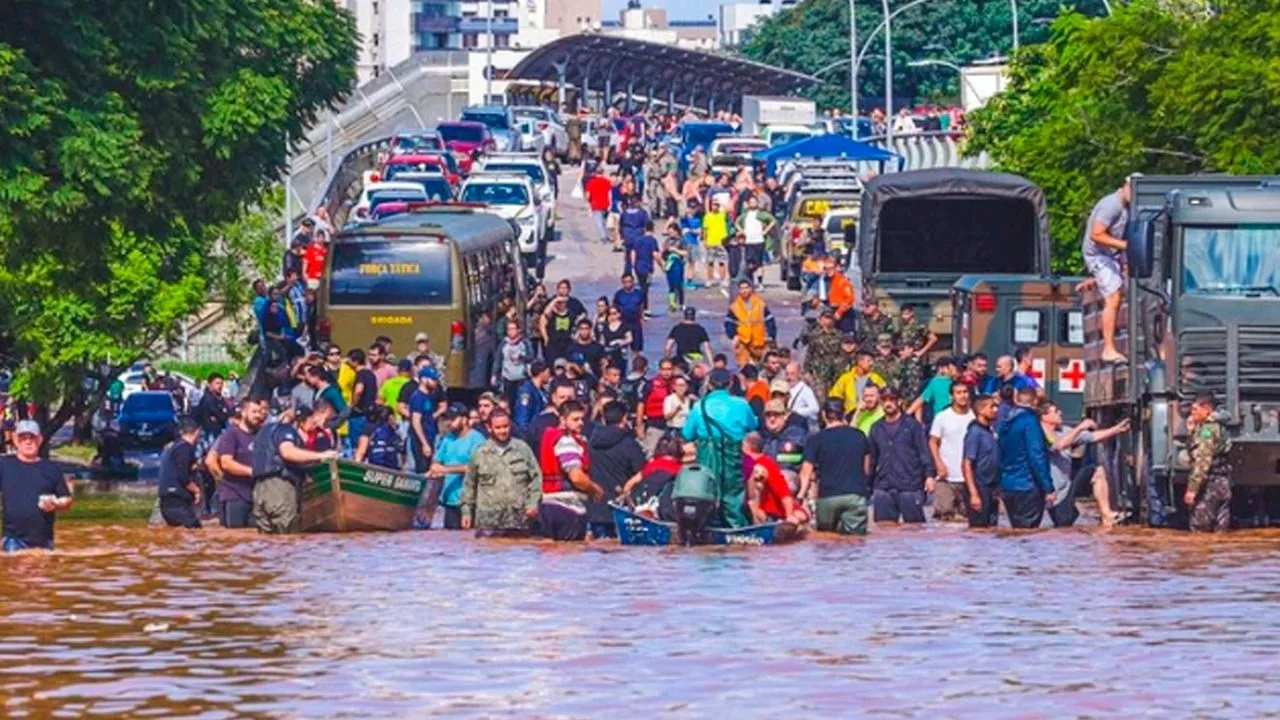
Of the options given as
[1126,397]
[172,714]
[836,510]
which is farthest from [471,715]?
[1126,397]

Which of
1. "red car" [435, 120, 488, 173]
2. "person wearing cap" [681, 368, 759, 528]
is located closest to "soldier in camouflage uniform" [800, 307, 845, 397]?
"person wearing cap" [681, 368, 759, 528]

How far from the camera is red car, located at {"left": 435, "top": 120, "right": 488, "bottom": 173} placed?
94438 millimetres

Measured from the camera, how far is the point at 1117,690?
18.8 m

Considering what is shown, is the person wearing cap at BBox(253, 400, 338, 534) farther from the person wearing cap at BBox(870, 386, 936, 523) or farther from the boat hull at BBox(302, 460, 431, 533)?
the person wearing cap at BBox(870, 386, 936, 523)

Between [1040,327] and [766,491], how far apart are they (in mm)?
11968

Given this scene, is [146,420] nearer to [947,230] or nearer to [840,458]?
[947,230]

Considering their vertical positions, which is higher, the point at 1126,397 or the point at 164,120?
the point at 164,120

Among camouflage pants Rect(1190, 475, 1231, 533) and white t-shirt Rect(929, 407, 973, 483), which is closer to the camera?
camouflage pants Rect(1190, 475, 1231, 533)

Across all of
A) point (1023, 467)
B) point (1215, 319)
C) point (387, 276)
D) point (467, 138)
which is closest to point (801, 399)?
point (1023, 467)

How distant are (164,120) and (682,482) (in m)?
13.4

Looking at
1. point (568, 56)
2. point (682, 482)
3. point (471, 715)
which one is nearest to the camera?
point (471, 715)

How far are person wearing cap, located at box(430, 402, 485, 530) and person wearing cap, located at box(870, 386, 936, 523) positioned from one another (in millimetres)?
3655

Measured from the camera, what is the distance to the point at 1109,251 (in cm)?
3139

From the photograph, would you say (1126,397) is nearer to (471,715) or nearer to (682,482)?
(682,482)
